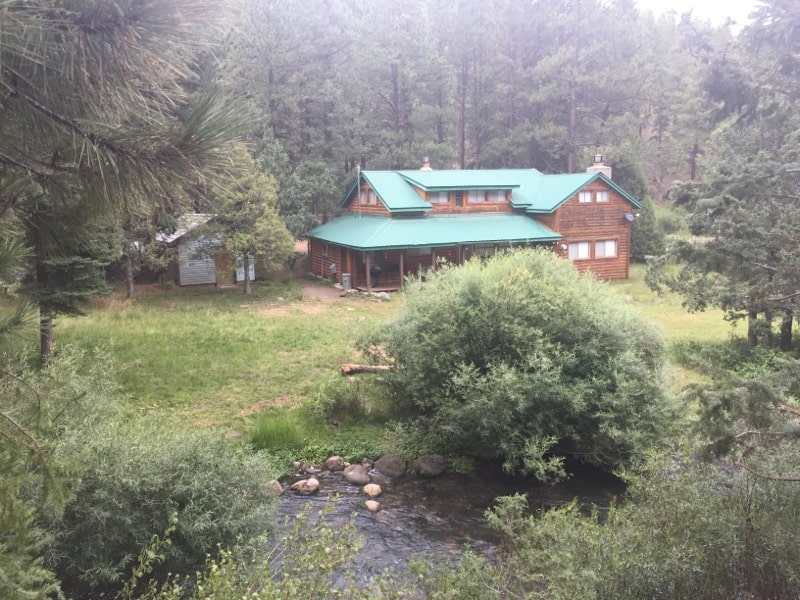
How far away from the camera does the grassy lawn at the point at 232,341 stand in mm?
11359

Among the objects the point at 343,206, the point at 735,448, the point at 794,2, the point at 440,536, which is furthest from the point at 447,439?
the point at 343,206

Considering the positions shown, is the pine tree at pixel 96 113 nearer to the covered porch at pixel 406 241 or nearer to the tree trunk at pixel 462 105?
the covered porch at pixel 406 241

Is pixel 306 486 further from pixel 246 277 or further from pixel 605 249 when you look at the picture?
pixel 605 249

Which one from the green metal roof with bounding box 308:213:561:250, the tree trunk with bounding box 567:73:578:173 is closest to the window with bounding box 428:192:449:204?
the green metal roof with bounding box 308:213:561:250

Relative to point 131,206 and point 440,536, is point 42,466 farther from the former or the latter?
point 440,536

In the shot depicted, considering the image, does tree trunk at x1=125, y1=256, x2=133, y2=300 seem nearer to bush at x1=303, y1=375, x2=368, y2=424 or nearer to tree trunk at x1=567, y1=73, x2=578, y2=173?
bush at x1=303, y1=375, x2=368, y2=424

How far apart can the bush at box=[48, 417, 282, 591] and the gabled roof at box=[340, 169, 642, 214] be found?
18385 millimetres

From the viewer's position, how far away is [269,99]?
2892 cm

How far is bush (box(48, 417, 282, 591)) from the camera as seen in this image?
17.6 ft

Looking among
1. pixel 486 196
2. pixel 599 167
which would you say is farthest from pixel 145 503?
pixel 599 167

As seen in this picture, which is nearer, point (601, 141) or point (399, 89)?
point (399, 89)

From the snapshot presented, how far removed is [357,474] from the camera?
9.31 meters

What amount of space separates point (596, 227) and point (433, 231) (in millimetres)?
8293

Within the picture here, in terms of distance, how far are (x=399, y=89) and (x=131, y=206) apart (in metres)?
31.3
